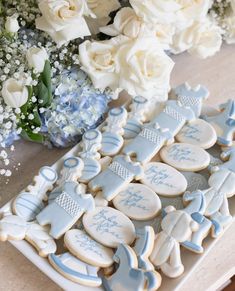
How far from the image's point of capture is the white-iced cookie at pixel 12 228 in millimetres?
820

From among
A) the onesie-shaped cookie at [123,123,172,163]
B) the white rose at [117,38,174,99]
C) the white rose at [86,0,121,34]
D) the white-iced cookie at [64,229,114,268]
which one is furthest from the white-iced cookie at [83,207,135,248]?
the white rose at [86,0,121,34]

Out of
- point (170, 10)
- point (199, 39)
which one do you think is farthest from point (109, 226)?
point (199, 39)

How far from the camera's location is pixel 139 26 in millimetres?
Answer: 991

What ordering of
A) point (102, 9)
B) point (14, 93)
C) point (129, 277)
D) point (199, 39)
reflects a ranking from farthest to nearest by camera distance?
point (199, 39), point (102, 9), point (14, 93), point (129, 277)

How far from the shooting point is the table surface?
0.86 metres

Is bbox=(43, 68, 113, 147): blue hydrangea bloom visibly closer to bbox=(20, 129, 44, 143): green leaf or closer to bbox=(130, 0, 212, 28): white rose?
bbox=(20, 129, 44, 143): green leaf

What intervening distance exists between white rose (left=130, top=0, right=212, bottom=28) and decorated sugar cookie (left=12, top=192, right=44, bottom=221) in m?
0.35

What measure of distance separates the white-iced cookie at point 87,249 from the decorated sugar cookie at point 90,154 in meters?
0.12

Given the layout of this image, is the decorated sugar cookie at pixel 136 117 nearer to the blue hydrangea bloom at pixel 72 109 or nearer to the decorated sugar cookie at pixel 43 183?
the blue hydrangea bloom at pixel 72 109

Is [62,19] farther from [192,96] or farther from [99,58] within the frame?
[192,96]

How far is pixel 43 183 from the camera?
0.91 m

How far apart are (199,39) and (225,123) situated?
209 mm

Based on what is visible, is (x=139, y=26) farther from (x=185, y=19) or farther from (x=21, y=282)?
(x=21, y=282)

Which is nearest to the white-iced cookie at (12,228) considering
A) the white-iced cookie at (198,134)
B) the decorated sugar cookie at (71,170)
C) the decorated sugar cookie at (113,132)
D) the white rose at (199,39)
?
the decorated sugar cookie at (71,170)
